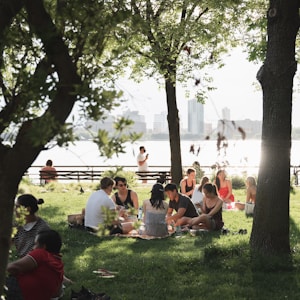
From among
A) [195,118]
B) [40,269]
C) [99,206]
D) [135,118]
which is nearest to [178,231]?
[99,206]

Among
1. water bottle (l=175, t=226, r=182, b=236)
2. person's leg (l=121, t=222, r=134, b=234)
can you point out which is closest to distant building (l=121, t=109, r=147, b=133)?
person's leg (l=121, t=222, r=134, b=234)

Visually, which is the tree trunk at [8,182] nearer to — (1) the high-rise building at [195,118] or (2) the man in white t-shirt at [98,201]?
(1) the high-rise building at [195,118]

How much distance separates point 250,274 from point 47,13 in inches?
214

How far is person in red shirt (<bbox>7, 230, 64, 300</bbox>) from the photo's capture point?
21.1 ft

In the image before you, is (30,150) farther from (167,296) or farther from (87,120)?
(167,296)

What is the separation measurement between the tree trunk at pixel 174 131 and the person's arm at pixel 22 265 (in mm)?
15354

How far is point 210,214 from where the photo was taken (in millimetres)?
12266

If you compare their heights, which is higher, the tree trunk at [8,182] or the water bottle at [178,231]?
the tree trunk at [8,182]

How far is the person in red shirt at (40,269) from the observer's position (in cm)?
645

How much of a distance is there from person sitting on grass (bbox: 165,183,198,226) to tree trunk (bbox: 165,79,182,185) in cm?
907

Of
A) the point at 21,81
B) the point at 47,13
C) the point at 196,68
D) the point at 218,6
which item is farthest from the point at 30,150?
the point at 196,68

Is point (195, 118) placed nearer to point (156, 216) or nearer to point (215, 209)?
point (156, 216)

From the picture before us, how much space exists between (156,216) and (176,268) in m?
2.75

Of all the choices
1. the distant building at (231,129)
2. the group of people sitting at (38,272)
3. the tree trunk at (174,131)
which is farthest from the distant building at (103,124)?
the tree trunk at (174,131)
